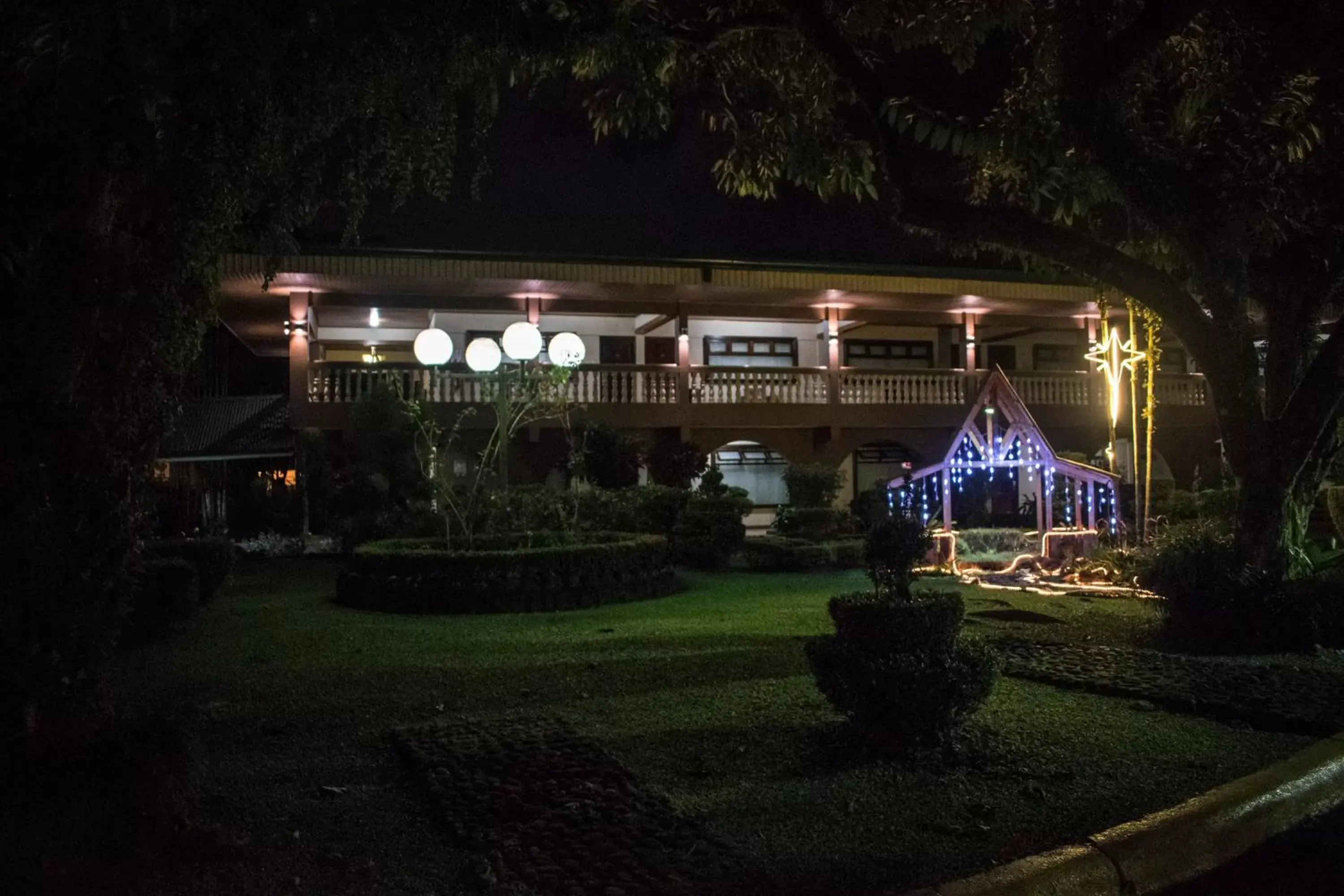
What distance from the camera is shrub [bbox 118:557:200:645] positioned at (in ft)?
30.9

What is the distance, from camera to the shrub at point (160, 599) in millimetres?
9414

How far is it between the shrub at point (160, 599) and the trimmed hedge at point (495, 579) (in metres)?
2.09

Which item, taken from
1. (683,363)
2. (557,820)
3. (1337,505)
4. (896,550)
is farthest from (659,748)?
(683,363)

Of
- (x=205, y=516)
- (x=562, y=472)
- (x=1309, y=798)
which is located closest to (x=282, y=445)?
(x=205, y=516)

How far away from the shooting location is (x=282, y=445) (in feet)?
65.4

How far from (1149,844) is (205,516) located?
18.0 metres

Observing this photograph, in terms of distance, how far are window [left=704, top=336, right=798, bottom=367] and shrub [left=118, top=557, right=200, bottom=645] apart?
1622 cm

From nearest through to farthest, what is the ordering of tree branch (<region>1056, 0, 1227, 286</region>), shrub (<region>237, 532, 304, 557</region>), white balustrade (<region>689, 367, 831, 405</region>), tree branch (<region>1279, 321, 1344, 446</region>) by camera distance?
1. tree branch (<region>1056, 0, 1227, 286</region>)
2. tree branch (<region>1279, 321, 1344, 446</region>)
3. shrub (<region>237, 532, 304, 557</region>)
4. white balustrade (<region>689, 367, 831, 405</region>)

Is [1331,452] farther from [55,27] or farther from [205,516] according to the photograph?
[205,516]

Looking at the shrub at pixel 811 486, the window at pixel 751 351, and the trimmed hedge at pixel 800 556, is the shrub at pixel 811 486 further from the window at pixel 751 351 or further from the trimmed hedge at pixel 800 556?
the window at pixel 751 351

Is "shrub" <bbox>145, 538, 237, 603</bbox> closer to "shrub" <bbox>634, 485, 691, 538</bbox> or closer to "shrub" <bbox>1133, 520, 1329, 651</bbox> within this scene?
"shrub" <bbox>634, 485, 691, 538</bbox>

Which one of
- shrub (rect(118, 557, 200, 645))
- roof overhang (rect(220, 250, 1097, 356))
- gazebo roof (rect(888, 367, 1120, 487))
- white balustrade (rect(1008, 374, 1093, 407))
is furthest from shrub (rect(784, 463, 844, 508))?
shrub (rect(118, 557, 200, 645))

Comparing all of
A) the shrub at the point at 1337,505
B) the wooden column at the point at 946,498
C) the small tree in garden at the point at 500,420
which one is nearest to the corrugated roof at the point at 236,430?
the small tree in garden at the point at 500,420

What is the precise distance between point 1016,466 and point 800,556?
3.52 meters
